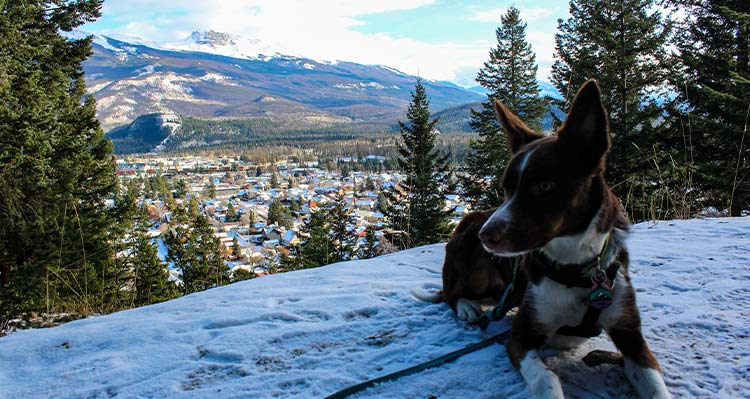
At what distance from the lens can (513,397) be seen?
1762 mm

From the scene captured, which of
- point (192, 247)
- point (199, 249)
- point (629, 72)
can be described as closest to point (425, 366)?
point (629, 72)

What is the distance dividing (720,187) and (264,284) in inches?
489

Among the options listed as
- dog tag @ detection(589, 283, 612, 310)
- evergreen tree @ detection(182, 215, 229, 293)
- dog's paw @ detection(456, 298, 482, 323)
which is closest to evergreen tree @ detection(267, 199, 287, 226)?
evergreen tree @ detection(182, 215, 229, 293)

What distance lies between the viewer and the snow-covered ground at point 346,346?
1.90 meters

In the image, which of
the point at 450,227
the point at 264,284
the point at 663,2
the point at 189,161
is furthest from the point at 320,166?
the point at 264,284

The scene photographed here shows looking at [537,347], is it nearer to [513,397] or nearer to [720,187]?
[513,397]

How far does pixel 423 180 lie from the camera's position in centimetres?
2375

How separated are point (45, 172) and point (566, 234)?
13577mm

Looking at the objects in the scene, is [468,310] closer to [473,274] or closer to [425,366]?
[473,274]

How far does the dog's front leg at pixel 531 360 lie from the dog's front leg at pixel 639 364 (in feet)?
1.15

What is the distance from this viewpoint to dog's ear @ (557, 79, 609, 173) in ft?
6.13

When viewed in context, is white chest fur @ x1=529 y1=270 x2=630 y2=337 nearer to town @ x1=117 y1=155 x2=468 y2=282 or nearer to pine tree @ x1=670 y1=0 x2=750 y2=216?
town @ x1=117 y1=155 x2=468 y2=282

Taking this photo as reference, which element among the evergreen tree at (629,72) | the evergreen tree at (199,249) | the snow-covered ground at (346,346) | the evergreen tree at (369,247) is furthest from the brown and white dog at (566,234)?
the evergreen tree at (199,249)

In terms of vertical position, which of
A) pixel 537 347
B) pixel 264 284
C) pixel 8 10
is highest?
pixel 8 10
